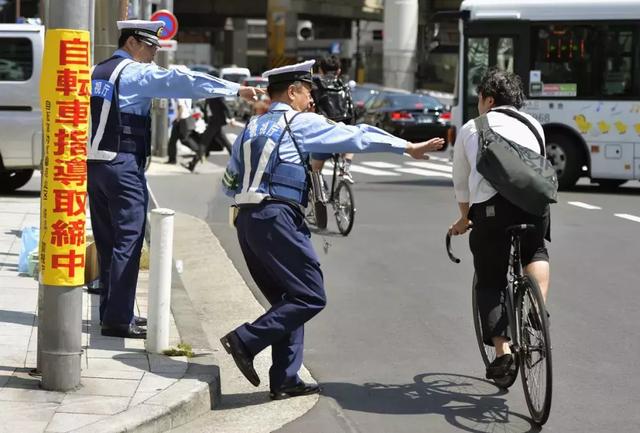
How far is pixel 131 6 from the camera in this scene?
20453 millimetres

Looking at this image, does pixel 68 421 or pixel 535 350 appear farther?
pixel 535 350

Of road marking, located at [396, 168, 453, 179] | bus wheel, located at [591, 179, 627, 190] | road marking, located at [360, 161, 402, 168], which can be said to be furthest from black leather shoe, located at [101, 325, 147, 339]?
road marking, located at [360, 161, 402, 168]

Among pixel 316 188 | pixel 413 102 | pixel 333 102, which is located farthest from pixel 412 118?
pixel 316 188

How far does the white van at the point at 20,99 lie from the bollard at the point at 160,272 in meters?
9.01

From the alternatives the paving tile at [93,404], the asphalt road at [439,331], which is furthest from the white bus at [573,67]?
the paving tile at [93,404]

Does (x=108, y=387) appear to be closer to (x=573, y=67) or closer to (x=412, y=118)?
(x=573, y=67)

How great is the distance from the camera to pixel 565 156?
784 inches

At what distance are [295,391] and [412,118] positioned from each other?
1029 inches

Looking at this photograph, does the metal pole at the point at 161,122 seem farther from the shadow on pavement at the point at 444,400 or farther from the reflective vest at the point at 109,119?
the shadow on pavement at the point at 444,400

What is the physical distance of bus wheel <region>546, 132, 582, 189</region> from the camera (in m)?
19.9

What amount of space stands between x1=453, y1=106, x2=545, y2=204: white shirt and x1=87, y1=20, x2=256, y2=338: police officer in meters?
1.84

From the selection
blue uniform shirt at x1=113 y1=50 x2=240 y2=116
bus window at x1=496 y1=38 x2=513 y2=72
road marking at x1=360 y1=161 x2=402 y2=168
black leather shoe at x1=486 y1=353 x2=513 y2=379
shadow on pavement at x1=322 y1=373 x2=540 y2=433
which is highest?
bus window at x1=496 y1=38 x2=513 y2=72

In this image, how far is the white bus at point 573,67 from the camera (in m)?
19.6

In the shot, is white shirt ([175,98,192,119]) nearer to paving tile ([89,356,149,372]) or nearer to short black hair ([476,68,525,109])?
paving tile ([89,356,149,372])
